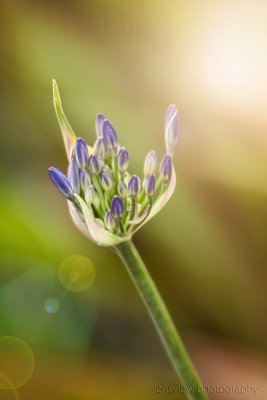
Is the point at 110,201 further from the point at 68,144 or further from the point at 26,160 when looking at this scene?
the point at 26,160

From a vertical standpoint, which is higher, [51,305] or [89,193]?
[89,193]

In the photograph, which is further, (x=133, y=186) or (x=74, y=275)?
(x=74, y=275)

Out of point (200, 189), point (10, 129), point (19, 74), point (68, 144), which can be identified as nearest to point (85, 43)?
point (19, 74)

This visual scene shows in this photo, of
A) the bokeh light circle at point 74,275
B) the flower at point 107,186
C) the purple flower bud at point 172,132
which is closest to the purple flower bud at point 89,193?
the flower at point 107,186

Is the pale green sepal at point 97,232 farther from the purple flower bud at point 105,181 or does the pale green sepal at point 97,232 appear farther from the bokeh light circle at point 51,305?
the bokeh light circle at point 51,305

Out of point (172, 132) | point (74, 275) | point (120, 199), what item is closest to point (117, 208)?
point (120, 199)

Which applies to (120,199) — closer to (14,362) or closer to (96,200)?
(96,200)
